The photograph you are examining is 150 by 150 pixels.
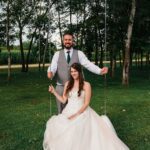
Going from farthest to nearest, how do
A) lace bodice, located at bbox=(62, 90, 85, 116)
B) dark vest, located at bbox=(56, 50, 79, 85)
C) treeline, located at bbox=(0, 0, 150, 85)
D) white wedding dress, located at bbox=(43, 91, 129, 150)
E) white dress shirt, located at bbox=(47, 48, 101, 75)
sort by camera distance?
treeline, located at bbox=(0, 0, 150, 85), dark vest, located at bbox=(56, 50, 79, 85), white dress shirt, located at bbox=(47, 48, 101, 75), lace bodice, located at bbox=(62, 90, 85, 116), white wedding dress, located at bbox=(43, 91, 129, 150)

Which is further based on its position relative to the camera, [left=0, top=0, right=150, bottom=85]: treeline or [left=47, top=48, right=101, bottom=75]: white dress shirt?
[left=0, top=0, right=150, bottom=85]: treeline

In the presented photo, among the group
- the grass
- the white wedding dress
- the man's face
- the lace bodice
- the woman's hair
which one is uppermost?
the man's face

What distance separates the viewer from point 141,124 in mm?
15523

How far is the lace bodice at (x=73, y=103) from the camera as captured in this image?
1067 cm

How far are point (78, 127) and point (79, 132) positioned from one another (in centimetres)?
12

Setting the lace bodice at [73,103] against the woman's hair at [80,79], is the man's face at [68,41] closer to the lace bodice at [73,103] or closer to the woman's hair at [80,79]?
the woman's hair at [80,79]

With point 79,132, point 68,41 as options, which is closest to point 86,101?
point 79,132

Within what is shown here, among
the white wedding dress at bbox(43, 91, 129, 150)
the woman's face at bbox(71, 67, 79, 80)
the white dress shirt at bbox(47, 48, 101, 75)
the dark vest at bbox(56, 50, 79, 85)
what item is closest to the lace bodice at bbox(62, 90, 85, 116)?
the white wedding dress at bbox(43, 91, 129, 150)

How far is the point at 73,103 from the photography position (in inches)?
423

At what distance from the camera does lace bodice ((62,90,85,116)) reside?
10.7 m

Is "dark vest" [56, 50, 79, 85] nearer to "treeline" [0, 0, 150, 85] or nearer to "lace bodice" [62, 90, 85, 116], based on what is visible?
"lace bodice" [62, 90, 85, 116]

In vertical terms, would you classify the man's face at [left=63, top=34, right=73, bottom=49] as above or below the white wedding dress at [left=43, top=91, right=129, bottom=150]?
above

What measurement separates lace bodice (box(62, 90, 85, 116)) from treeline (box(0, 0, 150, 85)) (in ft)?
79.1

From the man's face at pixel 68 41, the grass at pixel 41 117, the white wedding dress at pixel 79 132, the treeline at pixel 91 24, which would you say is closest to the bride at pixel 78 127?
the white wedding dress at pixel 79 132
